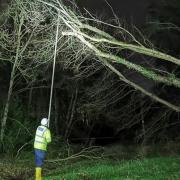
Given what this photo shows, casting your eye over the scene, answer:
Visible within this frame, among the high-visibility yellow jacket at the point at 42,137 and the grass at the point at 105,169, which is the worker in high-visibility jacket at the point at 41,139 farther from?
the grass at the point at 105,169

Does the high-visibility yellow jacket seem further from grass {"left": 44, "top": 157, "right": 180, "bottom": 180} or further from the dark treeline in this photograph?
the dark treeline

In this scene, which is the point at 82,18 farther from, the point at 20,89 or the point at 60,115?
the point at 60,115

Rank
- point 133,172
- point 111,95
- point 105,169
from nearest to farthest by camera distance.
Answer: point 133,172 < point 105,169 < point 111,95

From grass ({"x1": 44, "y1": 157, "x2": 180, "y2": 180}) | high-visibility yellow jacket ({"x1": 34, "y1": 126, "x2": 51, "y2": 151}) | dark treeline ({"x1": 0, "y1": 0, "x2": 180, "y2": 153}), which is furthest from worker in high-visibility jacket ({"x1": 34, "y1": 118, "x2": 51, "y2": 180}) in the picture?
dark treeline ({"x1": 0, "y1": 0, "x2": 180, "y2": 153})

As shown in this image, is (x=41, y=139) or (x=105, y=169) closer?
(x=41, y=139)

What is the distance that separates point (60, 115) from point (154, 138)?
11.0m

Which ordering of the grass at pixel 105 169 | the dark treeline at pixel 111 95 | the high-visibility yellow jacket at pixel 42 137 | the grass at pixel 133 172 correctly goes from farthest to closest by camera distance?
the dark treeline at pixel 111 95
the grass at pixel 105 169
the grass at pixel 133 172
the high-visibility yellow jacket at pixel 42 137

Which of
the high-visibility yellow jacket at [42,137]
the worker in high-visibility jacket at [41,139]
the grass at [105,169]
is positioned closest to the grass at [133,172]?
the grass at [105,169]

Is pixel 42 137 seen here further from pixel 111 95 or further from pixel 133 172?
pixel 111 95

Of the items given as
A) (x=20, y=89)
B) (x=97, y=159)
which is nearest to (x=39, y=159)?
(x=97, y=159)

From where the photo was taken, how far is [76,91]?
114 ft

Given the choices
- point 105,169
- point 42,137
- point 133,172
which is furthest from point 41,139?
point 105,169

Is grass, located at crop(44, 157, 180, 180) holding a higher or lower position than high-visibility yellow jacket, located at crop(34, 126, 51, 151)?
lower

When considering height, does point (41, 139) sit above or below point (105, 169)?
above
